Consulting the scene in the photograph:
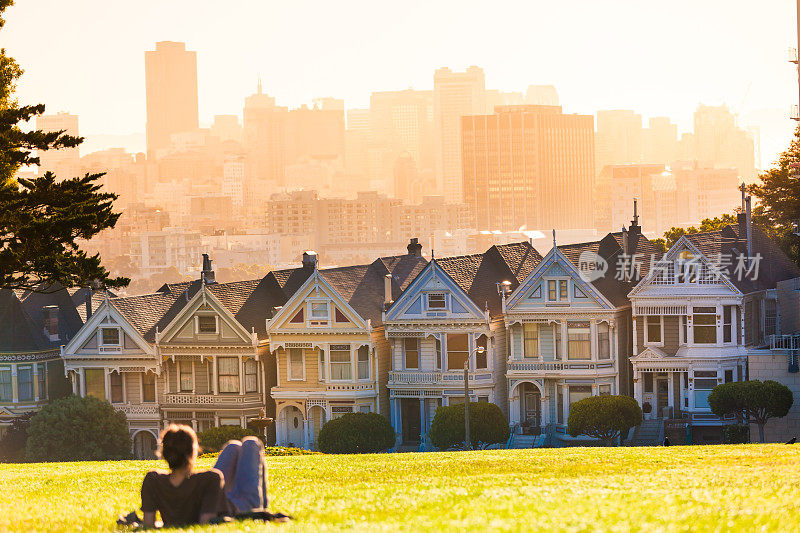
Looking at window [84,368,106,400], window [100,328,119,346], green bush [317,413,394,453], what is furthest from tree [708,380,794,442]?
window [84,368,106,400]

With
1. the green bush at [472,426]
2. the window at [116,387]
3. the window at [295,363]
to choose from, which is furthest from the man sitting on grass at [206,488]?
the window at [116,387]

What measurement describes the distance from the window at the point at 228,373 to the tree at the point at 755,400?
19.7m

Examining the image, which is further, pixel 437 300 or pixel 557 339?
pixel 437 300

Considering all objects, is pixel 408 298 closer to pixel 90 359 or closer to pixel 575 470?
pixel 90 359

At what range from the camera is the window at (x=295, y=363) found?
187ft

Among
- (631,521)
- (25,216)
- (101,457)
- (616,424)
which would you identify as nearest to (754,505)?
(631,521)

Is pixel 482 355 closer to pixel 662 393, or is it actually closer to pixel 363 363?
pixel 363 363

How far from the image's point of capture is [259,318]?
193 ft

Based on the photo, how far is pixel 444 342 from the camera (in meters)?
55.1

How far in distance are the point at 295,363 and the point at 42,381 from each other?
41.7 ft

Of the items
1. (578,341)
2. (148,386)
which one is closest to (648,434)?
(578,341)

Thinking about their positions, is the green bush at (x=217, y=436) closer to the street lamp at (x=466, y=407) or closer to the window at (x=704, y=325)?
the street lamp at (x=466, y=407)

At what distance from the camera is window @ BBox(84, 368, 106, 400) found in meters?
59.6

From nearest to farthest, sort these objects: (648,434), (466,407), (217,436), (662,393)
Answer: (466,407), (217,436), (648,434), (662,393)
